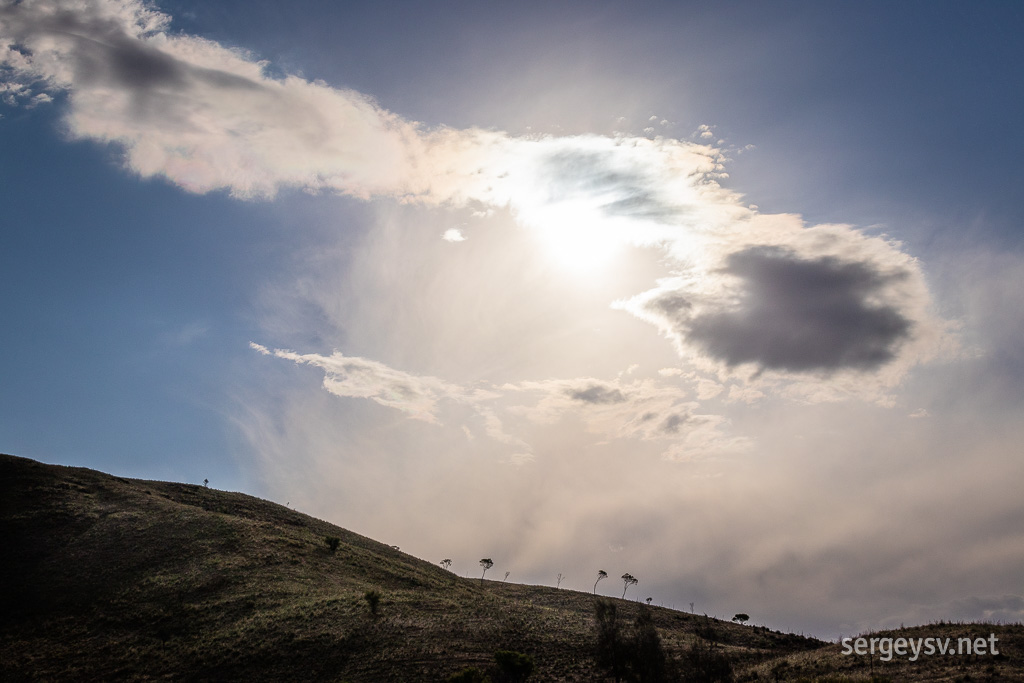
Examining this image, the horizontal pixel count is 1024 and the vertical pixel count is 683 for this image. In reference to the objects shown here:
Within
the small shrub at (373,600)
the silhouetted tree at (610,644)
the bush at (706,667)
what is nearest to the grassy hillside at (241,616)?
the small shrub at (373,600)

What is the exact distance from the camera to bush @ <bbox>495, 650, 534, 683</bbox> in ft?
146

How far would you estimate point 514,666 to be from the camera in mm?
44688

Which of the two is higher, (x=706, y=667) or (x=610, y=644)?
(x=610, y=644)

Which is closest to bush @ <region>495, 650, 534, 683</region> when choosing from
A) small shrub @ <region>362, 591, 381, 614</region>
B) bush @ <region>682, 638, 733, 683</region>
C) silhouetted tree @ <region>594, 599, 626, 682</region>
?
silhouetted tree @ <region>594, 599, 626, 682</region>

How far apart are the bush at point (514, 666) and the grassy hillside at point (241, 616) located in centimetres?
220

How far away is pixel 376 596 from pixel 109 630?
27857mm

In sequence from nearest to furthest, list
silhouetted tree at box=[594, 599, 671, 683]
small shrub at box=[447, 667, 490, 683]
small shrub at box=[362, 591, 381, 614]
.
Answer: small shrub at box=[447, 667, 490, 683] → silhouetted tree at box=[594, 599, 671, 683] → small shrub at box=[362, 591, 381, 614]

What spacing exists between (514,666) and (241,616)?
32515mm

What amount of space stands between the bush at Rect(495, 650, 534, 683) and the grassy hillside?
2198 mm

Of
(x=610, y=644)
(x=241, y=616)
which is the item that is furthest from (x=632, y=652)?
(x=241, y=616)

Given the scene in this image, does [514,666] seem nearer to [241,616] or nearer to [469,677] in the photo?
[469,677]

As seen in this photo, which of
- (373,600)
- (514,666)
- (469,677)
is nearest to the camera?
(469,677)

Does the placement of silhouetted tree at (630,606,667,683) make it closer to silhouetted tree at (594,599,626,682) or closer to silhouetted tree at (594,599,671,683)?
silhouetted tree at (594,599,671,683)

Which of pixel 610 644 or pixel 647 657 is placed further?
pixel 610 644
